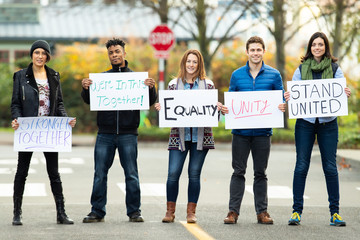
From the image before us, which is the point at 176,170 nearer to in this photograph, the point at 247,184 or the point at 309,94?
the point at 309,94

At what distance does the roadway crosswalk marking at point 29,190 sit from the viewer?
462 inches

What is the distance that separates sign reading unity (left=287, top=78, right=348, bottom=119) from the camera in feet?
29.6

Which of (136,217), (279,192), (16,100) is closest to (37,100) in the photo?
(16,100)

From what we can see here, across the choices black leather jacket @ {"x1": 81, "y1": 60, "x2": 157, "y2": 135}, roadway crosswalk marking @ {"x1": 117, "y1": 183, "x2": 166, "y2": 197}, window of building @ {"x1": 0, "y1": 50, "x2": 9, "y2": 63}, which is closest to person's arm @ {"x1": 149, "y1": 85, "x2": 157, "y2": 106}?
black leather jacket @ {"x1": 81, "y1": 60, "x2": 157, "y2": 135}

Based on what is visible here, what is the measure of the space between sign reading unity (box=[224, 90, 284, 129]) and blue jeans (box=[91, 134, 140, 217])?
3.60ft

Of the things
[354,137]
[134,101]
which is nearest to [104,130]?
[134,101]

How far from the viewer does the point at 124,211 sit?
998 cm

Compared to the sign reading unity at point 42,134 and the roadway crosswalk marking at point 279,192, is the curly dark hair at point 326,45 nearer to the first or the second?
the sign reading unity at point 42,134

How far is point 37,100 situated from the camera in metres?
8.87

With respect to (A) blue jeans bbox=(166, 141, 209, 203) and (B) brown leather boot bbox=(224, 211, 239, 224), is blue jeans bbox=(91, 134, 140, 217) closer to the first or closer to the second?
(A) blue jeans bbox=(166, 141, 209, 203)

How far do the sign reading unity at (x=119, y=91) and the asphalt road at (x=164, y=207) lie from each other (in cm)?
126

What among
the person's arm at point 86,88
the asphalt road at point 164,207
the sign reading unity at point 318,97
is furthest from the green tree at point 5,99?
the sign reading unity at point 318,97

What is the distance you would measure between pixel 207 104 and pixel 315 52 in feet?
4.32

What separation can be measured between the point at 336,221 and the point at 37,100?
3393 millimetres
